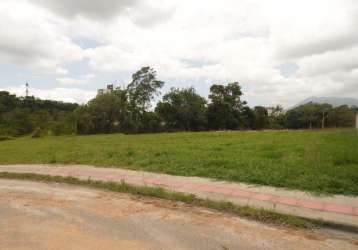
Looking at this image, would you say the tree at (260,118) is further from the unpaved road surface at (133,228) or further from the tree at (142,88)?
the unpaved road surface at (133,228)

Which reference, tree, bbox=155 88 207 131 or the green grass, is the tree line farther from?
the green grass

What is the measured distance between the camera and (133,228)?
15.2ft

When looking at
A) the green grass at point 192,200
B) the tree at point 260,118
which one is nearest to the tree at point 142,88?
the tree at point 260,118

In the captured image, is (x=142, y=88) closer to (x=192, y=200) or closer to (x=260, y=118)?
(x=260, y=118)

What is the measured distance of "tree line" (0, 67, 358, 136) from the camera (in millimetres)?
51812

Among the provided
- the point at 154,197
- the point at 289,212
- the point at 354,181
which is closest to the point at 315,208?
the point at 289,212

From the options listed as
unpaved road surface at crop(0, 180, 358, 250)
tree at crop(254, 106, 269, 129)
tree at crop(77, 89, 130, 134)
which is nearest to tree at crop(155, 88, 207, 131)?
tree at crop(77, 89, 130, 134)

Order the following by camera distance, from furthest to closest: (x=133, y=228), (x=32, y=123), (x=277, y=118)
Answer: (x=277, y=118) → (x=32, y=123) → (x=133, y=228)

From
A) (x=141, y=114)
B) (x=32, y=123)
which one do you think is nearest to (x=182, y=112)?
(x=141, y=114)

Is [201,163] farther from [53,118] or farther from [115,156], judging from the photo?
[53,118]

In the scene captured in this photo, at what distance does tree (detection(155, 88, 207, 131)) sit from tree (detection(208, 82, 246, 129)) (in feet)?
7.05

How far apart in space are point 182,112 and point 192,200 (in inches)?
2013

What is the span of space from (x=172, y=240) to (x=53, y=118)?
56105mm

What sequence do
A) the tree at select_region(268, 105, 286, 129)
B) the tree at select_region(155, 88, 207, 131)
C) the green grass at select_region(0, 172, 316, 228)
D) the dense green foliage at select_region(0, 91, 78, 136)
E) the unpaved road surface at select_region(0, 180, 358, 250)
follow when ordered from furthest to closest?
the tree at select_region(268, 105, 286, 129) < the tree at select_region(155, 88, 207, 131) < the dense green foliage at select_region(0, 91, 78, 136) < the green grass at select_region(0, 172, 316, 228) < the unpaved road surface at select_region(0, 180, 358, 250)
